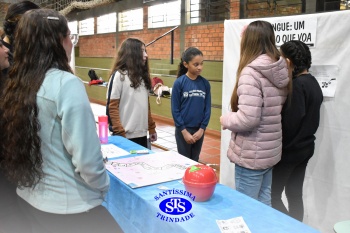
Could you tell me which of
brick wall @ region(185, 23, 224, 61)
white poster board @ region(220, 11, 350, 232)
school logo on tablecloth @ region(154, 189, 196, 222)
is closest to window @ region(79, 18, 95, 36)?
brick wall @ region(185, 23, 224, 61)

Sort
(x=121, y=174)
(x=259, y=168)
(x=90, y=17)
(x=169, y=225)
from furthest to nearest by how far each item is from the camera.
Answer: (x=90, y=17)
(x=259, y=168)
(x=121, y=174)
(x=169, y=225)

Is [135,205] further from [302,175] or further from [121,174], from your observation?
[302,175]

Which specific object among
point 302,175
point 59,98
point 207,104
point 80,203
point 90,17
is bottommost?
point 302,175

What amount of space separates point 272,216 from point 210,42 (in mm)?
5874

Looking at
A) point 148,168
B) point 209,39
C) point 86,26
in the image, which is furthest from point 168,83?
point 86,26

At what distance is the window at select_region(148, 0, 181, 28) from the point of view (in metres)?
8.06

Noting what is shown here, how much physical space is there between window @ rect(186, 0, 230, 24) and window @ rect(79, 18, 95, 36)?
5489 millimetres

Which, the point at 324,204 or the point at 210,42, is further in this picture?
the point at 210,42

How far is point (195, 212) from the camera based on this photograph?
4.14 feet

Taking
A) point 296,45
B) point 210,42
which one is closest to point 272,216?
point 296,45

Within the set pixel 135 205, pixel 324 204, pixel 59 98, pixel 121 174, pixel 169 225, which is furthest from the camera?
pixel 324 204

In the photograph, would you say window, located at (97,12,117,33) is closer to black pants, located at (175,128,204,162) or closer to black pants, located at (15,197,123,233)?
black pants, located at (175,128,204,162)

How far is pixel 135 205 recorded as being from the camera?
1.44 m

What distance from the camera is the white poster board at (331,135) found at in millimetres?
2098
